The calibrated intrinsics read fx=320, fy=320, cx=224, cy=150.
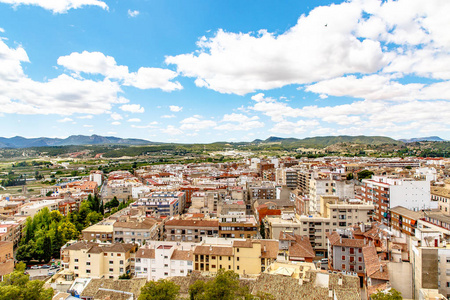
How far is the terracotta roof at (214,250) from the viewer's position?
28094mm

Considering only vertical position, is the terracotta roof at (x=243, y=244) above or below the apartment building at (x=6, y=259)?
above

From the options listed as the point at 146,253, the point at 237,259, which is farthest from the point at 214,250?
the point at 146,253

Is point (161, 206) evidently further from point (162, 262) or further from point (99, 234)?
point (162, 262)

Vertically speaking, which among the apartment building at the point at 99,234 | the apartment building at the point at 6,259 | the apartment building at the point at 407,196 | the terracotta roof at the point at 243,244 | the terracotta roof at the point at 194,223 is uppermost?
the apartment building at the point at 407,196

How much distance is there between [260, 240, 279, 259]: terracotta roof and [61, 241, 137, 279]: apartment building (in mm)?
13430

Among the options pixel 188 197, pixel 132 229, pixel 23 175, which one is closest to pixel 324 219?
pixel 132 229

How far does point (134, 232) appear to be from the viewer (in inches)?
1459

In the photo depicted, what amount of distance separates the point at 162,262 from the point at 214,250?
15.9 ft

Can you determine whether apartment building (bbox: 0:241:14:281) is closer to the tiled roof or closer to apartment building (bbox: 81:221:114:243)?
apartment building (bbox: 81:221:114:243)

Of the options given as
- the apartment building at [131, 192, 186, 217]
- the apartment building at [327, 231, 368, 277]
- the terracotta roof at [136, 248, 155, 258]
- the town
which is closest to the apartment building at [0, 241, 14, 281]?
the town

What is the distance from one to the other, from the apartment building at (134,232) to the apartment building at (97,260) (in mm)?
4757

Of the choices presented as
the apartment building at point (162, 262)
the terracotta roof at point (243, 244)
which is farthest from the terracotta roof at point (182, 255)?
the terracotta roof at point (243, 244)

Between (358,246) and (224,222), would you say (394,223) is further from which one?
(224,222)

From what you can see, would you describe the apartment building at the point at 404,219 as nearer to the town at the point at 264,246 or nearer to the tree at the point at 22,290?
the town at the point at 264,246
